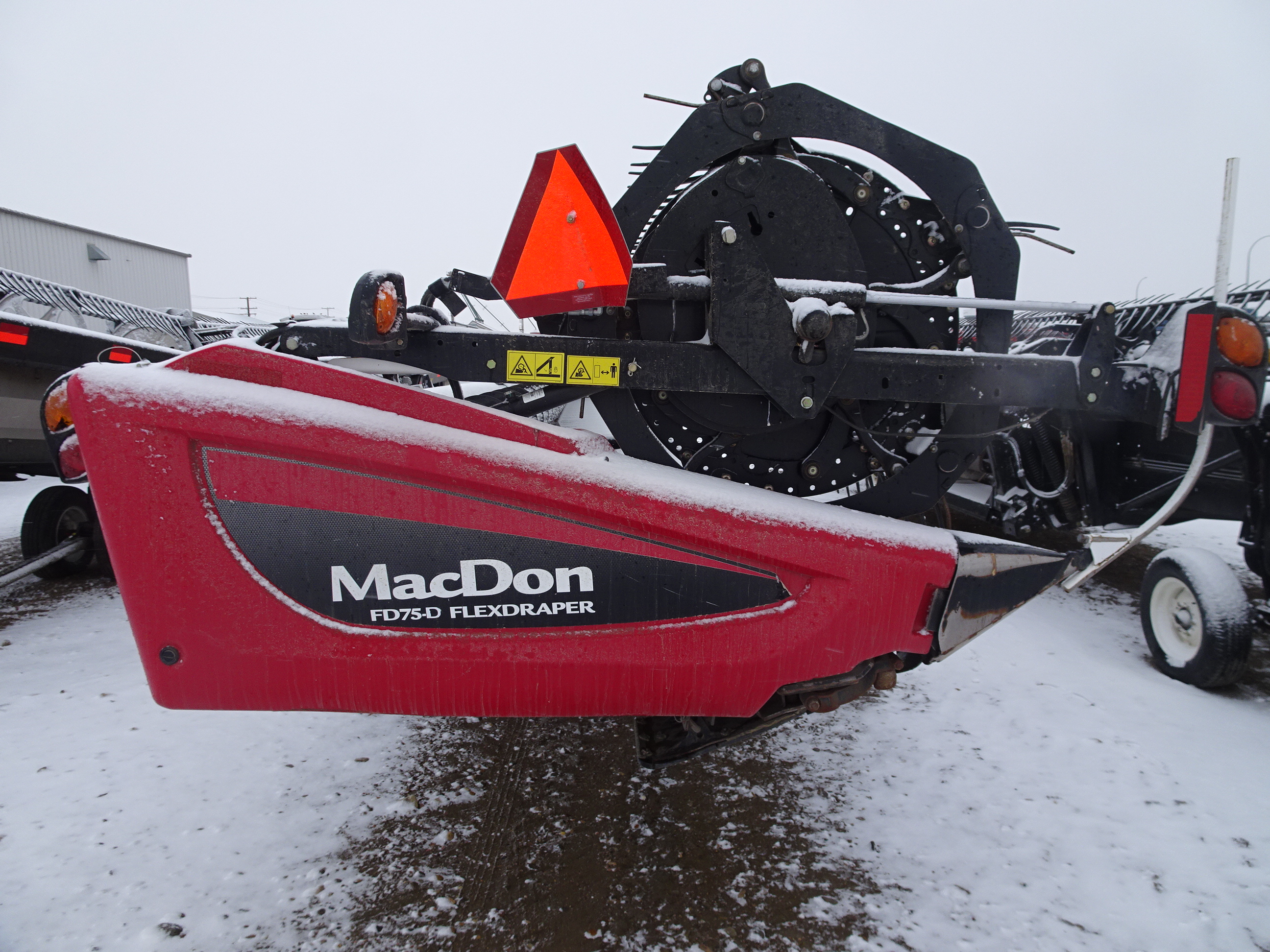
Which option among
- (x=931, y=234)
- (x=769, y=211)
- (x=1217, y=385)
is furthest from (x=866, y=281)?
(x=1217, y=385)

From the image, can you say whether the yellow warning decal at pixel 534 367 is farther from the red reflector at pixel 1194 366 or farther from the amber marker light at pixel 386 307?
the red reflector at pixel 1194 366

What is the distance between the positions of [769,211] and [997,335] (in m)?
0.89

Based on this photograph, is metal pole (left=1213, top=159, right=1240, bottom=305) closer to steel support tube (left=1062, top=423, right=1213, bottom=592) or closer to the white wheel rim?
steel support tube (left=1062, top=423, right=1213, bottom=592)

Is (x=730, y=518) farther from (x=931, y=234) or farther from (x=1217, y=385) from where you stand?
(x=1217, y=385)

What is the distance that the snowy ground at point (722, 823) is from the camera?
1855 millimetres

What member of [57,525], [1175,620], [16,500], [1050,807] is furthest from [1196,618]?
[16,500]

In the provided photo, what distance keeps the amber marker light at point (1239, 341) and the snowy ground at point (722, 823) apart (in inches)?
61.4

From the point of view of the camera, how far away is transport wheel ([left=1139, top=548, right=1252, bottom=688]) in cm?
325

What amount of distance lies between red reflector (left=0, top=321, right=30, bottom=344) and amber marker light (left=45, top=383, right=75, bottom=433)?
1999mm

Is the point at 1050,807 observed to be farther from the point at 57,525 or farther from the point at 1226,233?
the point at 57,525

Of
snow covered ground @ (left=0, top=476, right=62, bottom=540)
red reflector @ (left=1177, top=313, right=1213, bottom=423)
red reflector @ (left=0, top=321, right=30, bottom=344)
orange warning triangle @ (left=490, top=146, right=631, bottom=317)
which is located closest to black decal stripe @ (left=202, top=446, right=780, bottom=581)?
orange warning triangle @ (left=490, top=146, right=631, bottom=317)

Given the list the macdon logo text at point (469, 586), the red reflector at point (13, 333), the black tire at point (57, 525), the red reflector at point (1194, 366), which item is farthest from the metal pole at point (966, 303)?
the black tire at point (57, 525)

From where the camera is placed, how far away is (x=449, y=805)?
2.37 m

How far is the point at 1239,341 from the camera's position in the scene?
2.08 m
